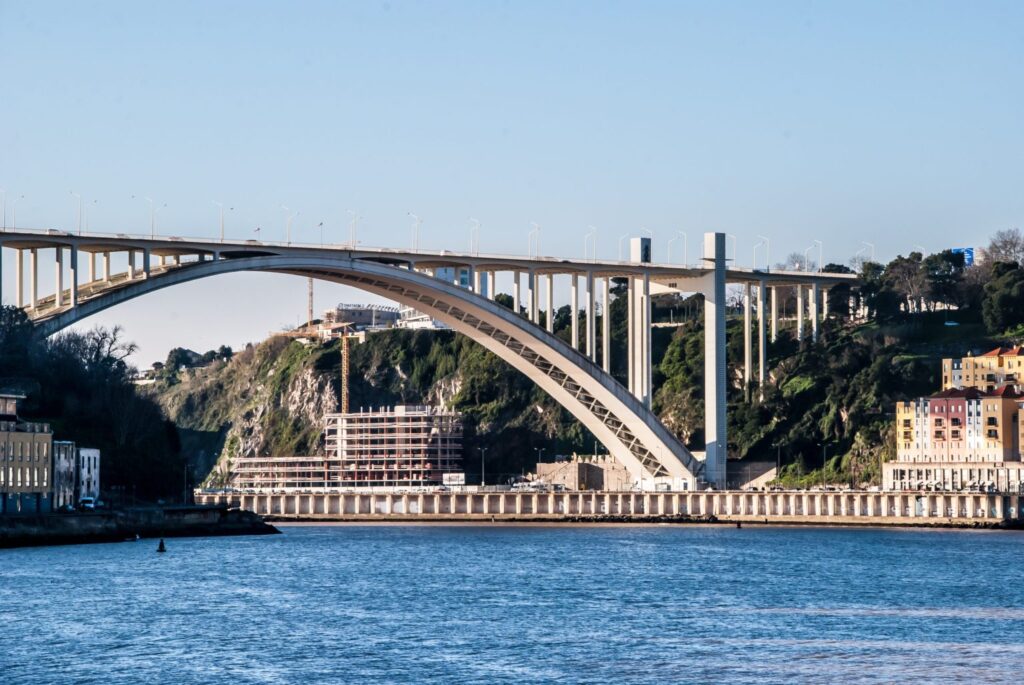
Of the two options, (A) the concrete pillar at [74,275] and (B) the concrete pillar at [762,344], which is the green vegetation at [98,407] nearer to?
Answer: (A) the concrete pillar at [74,275]

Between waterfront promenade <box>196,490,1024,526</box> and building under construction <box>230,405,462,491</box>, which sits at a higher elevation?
building under construction <box>230,405,462,491</box>

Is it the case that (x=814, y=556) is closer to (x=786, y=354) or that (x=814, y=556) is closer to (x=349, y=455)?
(x=786, y=354)

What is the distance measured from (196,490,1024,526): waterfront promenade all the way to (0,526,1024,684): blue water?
23.0 metres

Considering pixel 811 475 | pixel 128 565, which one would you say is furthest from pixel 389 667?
pixel 811 475

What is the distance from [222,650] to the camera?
47.6 metres

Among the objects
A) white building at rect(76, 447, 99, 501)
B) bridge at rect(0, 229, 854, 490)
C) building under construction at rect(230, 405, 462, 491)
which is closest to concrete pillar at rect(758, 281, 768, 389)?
bridge at rect(0, 229, 854, 490)

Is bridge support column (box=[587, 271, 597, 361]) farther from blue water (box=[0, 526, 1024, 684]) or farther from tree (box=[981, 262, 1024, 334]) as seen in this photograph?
tree (box=[981, 262, 1024, 334])

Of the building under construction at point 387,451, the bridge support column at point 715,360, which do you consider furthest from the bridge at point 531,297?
the building under construction at point 387,451

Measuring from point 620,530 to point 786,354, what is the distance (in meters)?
33.0

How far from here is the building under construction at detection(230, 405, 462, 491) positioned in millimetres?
156875

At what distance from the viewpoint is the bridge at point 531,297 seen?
9231 cm

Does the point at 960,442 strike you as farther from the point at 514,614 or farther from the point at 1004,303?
the point at 514,614

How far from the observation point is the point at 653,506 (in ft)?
393

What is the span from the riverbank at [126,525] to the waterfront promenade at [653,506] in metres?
22.6
